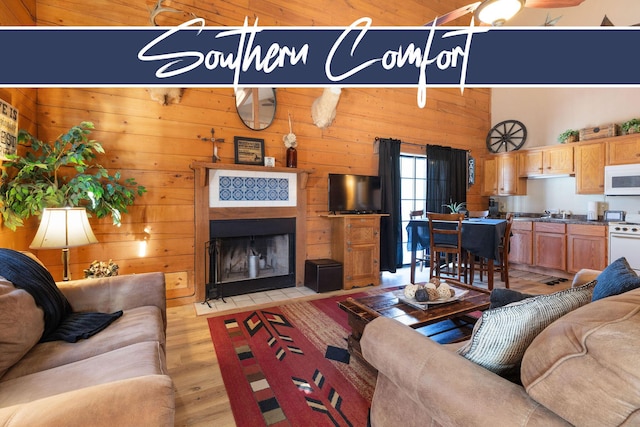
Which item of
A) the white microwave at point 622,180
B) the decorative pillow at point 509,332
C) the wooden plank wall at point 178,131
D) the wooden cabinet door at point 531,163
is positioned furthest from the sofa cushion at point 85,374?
the wooden cabinet door at point 531,163

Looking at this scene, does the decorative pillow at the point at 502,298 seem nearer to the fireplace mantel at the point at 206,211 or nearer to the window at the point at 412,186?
the fireplace mantel at the point at 206,211

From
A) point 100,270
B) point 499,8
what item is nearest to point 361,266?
point 100,270

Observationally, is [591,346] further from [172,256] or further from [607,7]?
[607,7]

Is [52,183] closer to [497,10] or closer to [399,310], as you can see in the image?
[399,310]

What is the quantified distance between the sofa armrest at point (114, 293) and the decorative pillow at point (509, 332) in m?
1.87

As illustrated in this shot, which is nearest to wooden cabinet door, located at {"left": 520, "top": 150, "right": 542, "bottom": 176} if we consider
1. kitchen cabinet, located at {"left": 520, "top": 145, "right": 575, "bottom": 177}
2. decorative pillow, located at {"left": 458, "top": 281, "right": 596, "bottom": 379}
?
kitchen cabinet, located at {"left": 520, "top": 145, "right": 575, "bottom": 177}

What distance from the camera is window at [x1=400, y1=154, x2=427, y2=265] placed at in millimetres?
5207

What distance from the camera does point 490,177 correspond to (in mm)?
5684

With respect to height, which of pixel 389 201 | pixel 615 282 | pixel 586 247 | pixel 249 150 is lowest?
pixel 586 247

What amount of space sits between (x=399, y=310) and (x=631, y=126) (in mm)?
4660

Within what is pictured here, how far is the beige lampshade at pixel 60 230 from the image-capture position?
200 cm

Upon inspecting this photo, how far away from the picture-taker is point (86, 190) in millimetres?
2395

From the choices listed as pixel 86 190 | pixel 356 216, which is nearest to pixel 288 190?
pixel 356 216

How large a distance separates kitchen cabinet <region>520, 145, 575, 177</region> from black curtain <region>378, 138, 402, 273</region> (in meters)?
2.44
